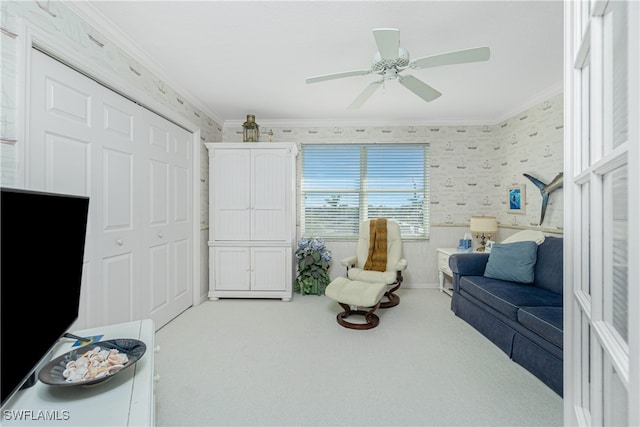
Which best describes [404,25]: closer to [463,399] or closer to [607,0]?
[607,0]

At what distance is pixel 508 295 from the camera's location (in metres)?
2.44

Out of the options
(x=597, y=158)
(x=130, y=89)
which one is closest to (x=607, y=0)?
(x=597, y=158)

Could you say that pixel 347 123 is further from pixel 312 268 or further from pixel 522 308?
pixel 522 308

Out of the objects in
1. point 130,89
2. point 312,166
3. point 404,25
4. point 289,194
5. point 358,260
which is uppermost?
point 404,25

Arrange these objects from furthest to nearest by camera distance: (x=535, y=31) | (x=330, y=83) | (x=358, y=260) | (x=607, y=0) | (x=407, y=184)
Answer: (x=407, y=184), (x=358, y=260), (x=330, y=83), (x=535, y=31), (x=607, y=0)

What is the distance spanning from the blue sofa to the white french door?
1431mm

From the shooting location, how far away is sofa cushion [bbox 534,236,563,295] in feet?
8.32

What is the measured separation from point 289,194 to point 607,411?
11.1 ft

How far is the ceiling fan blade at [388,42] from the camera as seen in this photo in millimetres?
1584

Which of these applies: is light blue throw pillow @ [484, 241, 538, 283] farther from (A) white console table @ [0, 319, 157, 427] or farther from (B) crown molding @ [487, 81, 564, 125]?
(A) white console table @ [0, 319, 157, 427]

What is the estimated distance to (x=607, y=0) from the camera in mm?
520

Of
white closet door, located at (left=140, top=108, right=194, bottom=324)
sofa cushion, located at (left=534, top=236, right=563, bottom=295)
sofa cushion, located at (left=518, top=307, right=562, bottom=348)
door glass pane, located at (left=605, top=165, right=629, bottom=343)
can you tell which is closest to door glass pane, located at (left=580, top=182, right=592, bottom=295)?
door glass pane, located at (left=605, top=165, right=629, bottom=343)

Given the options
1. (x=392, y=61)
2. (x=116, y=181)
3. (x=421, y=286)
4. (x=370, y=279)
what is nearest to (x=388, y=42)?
(x=392, y=61)

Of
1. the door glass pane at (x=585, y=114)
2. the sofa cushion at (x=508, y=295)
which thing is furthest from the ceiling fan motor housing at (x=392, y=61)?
the sofa cushion at (x=508, y=295)
